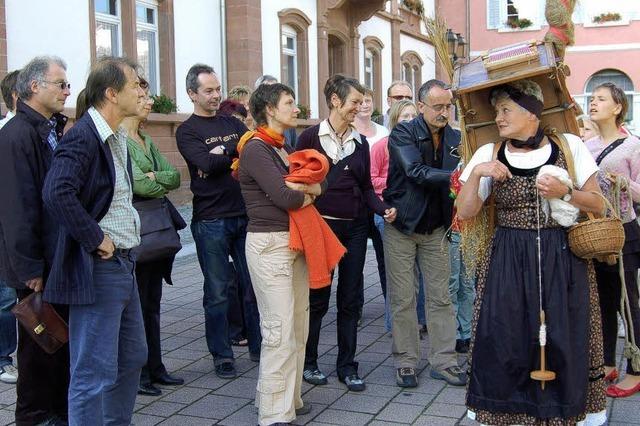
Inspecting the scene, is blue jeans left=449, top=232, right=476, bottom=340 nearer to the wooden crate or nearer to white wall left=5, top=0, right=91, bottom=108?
the wooden crate

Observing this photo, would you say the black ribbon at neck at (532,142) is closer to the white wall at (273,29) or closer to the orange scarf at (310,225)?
the orange scarf at (310,225)

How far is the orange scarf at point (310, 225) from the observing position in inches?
178

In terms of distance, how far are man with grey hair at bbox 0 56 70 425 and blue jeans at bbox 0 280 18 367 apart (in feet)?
3.83

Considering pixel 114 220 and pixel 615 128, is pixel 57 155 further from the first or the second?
pixel 615 128

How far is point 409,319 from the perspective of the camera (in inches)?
218

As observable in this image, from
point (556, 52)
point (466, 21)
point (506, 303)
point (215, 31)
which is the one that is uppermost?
point (466, 21)

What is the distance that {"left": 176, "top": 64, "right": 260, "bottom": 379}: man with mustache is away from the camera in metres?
5.62

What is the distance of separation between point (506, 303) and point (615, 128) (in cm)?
221

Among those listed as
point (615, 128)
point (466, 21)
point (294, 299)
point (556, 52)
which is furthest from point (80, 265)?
point (466, 21)

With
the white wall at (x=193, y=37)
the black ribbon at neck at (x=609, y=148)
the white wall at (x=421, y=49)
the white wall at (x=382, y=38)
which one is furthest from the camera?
the white wall at (x=421, y=49)

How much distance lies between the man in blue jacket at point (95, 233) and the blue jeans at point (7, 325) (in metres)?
1.97

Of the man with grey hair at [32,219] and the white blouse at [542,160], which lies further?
the man with grey hair at [32,219]

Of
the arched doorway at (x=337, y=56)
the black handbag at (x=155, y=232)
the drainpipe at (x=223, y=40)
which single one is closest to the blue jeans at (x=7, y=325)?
the black handbag at (x=155, y=232)

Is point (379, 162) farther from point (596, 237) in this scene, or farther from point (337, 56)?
point (337, 56)
